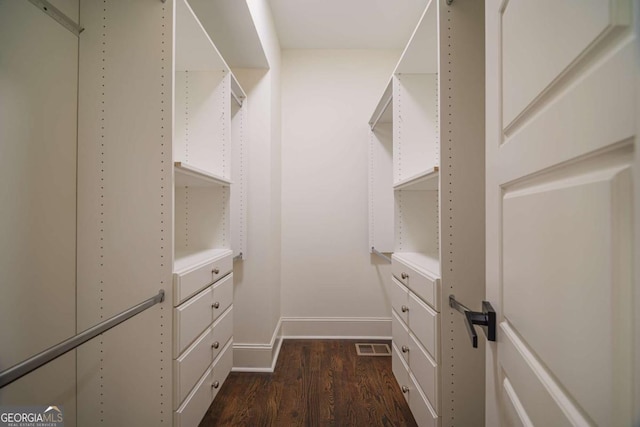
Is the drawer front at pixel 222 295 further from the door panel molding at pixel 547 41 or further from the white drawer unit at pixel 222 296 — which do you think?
the door panel molding at pixel 547 41

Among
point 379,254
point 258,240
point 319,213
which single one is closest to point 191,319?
point 258,240

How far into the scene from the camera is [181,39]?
1.35 m

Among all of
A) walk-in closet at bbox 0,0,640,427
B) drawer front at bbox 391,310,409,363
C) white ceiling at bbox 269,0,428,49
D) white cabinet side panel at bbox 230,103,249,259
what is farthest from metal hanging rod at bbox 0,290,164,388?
white ceiling at bbox 269,0,428,49

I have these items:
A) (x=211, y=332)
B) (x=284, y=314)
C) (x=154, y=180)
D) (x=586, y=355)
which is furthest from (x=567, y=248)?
(x=284, y=314)

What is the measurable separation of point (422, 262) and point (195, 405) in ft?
4.16

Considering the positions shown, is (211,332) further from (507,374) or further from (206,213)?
(507,374)

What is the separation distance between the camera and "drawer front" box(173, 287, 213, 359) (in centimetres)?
103

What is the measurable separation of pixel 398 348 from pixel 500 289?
1.24m

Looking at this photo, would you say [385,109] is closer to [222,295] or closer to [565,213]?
[222,295]

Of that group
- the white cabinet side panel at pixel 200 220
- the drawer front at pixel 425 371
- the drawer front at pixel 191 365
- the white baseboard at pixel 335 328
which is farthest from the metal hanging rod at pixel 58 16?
the white baseboard at pixel 335 328

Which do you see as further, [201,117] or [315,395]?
[315,395]

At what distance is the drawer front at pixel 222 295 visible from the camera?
1407mm

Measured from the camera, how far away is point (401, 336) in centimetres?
158

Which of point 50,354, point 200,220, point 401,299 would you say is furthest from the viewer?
point 200,220
